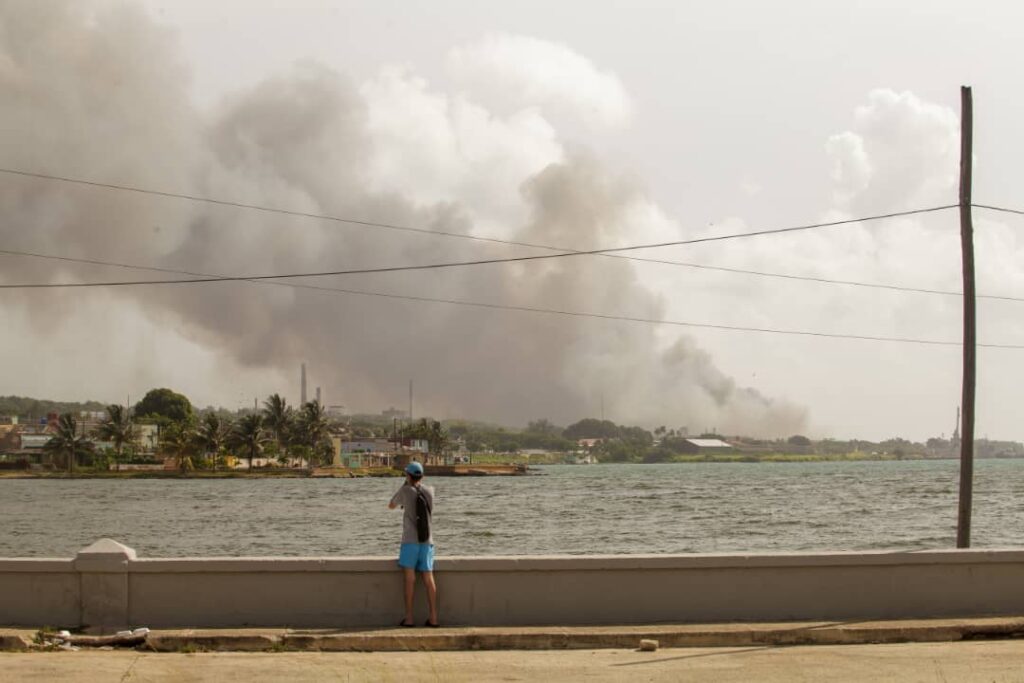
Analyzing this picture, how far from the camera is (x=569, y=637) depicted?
12914 mm

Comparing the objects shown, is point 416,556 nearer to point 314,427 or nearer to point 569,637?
point 569,637

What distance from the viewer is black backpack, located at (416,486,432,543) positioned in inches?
524

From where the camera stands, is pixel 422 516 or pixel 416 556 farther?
pixel 422 516

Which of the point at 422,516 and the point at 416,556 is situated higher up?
the point at 422,516

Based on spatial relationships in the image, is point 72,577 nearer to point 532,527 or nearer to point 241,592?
point 241,592

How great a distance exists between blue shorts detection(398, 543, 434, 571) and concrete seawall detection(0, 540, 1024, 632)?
0.30 meters

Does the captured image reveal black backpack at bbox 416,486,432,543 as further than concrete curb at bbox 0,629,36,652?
Yes

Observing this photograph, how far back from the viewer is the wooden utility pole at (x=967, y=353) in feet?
61.5

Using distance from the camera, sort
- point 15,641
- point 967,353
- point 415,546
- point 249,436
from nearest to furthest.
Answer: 1. point 15,641
2. point 415,546
3. point 967,353
4. point 249,436

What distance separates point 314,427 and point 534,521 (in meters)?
121

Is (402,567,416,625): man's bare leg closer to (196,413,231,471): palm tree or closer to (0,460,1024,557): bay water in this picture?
(0,460,1024,557): bay water

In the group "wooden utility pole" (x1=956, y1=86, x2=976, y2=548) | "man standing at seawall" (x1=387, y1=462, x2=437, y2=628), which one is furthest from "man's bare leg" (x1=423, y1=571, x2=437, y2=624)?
"wooden utility pole" (x1=956, y1=86, x2=976, y2=548)

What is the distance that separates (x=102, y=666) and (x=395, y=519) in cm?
7186

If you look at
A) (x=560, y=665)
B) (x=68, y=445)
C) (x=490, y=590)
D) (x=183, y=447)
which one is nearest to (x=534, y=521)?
(x=490, y=590)
